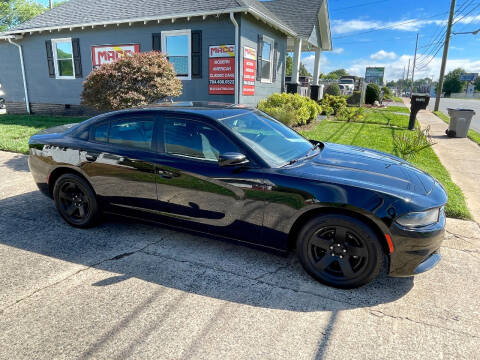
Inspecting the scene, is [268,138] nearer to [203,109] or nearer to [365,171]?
[203,109]

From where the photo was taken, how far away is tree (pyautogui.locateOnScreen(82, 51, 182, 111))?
24.2ft

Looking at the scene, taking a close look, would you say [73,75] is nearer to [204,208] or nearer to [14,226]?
[14,226]

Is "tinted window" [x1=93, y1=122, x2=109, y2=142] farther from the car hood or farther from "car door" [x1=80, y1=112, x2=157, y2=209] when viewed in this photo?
the car hood

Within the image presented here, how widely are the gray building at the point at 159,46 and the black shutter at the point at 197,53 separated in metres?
0.03

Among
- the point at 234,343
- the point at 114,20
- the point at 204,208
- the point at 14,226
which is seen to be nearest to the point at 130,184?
the point at 204,208

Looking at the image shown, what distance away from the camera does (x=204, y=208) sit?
10.9 ft

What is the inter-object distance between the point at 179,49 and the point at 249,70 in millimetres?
2557

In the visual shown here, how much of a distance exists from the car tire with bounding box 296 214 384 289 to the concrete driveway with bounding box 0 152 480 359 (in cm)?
14

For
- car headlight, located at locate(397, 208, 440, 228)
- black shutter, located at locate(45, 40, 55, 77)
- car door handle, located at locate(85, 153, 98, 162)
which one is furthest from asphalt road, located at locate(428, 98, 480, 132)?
black shutter, located at locate(45, 40, 55, 77)

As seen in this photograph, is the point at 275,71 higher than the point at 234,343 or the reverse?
higher

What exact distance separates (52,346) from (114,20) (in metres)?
12.2

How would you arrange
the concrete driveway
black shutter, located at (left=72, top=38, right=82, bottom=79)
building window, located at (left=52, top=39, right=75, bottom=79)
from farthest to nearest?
1. building window, located at (left=52, top=39, right=75, bottom=79)
2. black shutter, located at (left=72, top=38, right=82, bottom=79)
3. the concrete driveway

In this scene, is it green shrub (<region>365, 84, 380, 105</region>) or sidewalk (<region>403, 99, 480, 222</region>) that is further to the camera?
green shrub (<region>365, 84, 380, 105</region>)

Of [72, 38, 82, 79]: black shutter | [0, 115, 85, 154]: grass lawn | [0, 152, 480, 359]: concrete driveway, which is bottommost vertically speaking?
[0, 152, 480, 359]: concrete driveway
